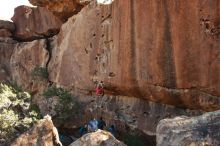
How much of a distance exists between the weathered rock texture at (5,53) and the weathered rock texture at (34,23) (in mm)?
692

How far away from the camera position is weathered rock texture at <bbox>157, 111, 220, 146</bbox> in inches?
350

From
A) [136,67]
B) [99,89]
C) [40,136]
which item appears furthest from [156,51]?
[40,136]

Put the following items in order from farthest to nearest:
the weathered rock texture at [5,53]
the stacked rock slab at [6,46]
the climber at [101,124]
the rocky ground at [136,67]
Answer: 1. the weathered rock texture at [5,53]
2. the stacked rock slab at [6,46]
3. the climber at [101,124]
4. the rocky ground at [136,67]

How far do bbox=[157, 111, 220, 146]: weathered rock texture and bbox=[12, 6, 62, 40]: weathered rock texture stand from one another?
1425 centimetres

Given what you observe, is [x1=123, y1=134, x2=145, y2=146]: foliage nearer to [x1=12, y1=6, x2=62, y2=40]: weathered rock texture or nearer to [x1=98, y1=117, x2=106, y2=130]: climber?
[x1=98, y1=117, x2=106, y2=130]: climber

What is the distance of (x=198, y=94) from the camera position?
1357cm

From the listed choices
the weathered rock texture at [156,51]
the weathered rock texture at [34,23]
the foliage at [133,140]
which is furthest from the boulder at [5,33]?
the foliage at [133,140]

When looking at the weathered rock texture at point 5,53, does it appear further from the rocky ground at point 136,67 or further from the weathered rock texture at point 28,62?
the rocky ground at point 136,67

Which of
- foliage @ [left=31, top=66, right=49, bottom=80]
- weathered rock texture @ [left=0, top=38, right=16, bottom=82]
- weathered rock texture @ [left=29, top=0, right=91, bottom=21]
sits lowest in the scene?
foliage @ [left=31, top=66, right=49, bottom=80]

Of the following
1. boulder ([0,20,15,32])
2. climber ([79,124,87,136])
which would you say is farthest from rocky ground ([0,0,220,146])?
boulder ([0,20,15,32])

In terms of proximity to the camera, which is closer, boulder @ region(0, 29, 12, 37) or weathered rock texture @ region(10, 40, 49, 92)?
weathered rock texture @ region(10, 40, 49, 92)

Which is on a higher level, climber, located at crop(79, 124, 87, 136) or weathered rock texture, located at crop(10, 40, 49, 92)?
weathered rock texture, located at crop(10, 40, 49, 92)

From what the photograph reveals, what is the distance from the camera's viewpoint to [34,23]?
2466 centimetres

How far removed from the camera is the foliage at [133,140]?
14.9 m
